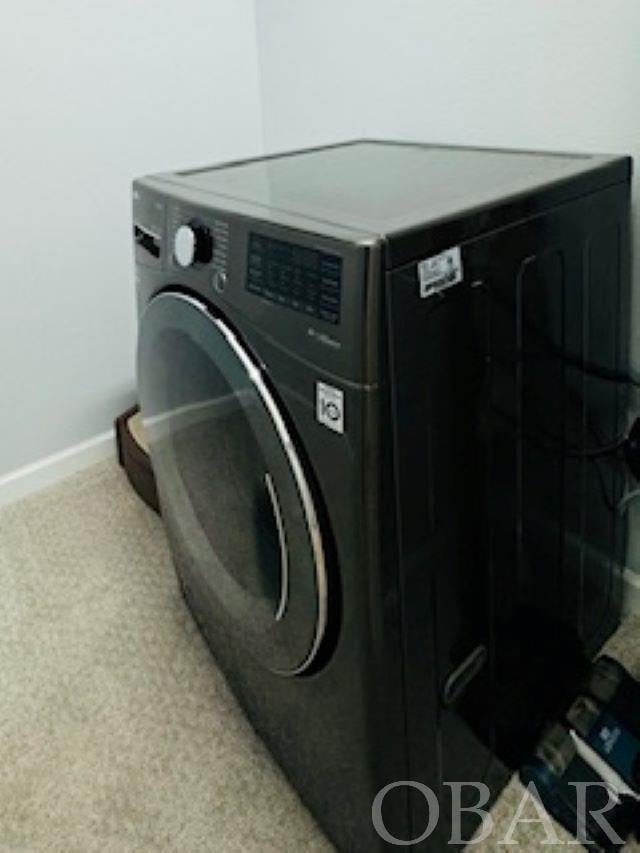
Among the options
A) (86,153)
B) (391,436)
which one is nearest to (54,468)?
(86,153)

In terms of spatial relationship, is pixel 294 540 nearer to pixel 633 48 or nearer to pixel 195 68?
pixel 633 48

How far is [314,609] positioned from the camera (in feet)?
2.53

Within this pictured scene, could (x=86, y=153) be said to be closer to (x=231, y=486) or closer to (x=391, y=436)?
(x=231, y=486)

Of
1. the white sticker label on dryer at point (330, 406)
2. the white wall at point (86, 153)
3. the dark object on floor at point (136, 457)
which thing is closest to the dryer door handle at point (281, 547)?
the white sticker label on dryer at point (330, 406)

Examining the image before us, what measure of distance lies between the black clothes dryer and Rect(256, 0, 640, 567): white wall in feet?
0.38

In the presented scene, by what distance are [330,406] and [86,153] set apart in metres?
1.37

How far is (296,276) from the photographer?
686mm

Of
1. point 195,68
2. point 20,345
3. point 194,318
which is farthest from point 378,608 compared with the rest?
point 195,68

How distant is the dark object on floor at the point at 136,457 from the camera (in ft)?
5.73

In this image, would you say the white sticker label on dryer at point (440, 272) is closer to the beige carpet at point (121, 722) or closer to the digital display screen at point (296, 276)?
the digital display screen at point (296, 276)

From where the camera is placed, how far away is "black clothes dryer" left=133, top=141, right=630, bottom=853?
678 millimetres

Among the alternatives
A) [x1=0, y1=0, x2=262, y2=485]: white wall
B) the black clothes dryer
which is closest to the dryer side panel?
the black clothes dryer

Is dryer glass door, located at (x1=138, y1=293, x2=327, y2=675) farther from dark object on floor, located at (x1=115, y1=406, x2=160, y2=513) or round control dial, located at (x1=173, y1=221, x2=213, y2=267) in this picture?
dark object on floor, located at (x1=115, y1=406, x2=160, y2=513)

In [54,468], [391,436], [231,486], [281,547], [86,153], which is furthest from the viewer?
[54,468]
